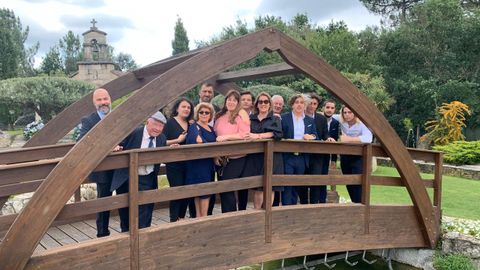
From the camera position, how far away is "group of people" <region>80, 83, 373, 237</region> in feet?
12.8

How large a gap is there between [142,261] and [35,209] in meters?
1.05

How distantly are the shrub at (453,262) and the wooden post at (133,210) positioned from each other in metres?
3.78

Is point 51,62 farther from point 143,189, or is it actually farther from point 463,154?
point 143,189

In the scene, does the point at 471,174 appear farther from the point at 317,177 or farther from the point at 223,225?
the point at 223,225

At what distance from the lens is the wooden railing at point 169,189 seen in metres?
3.21

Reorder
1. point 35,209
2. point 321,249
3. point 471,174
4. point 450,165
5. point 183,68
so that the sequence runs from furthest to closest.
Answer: point 450,165 → point 471,174 → point 321,249 → point 183,68 → point 35,209

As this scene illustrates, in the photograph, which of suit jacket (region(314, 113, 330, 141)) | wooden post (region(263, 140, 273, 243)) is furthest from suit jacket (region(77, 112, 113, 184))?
suit jacket (region(314, 113, 330, 141))

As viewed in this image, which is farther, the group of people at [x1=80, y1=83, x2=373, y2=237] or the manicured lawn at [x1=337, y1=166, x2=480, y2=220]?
the manicured lawn at [x1=337, y1=166, x2=480, y2=220]

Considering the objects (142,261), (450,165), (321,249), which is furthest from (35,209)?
(450,165)

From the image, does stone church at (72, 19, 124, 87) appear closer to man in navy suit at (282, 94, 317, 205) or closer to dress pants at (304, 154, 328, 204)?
dress pants at (304, 154, 328, 204)

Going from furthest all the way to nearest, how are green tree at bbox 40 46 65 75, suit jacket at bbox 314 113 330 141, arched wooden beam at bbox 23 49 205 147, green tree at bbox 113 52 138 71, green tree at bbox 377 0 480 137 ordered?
green tree at bbox 113 52 138 71
green tree at bbox 40 46 65 75
green tree at bbox 377 0 480 137
arched wooden beam at bbox 23 49 205 147
suit jacket at bbox 314 113 330 141

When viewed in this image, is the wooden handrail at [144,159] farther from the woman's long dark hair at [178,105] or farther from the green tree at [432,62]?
the green tree at [432,62]

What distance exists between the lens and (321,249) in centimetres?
466

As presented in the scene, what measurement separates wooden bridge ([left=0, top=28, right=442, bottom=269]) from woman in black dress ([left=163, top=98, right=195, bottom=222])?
1.45 ft
